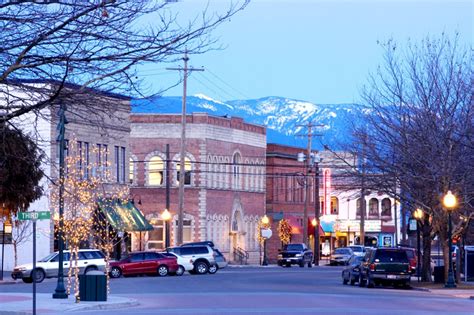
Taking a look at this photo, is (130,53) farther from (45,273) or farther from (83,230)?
(45,273)

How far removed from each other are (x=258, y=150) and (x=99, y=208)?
102 ft

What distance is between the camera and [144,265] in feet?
190

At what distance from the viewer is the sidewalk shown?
98.0 feet

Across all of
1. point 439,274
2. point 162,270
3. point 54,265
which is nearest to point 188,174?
point 162,270

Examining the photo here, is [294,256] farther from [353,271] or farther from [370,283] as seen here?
[370,283]

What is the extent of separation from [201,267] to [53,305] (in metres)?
29.8

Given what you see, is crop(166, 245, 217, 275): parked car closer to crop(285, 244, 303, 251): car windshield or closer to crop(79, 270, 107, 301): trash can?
crop(285, 244, 303, 251): car windshield

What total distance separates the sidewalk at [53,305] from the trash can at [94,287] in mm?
338

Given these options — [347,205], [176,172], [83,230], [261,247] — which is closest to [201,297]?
[83,230]

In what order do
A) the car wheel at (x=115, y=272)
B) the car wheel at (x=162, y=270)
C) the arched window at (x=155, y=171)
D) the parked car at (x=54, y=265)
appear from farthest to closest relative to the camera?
the arched window at (x=155, y=171) < the car wheel at (x=162, y=270) < the car wheel at (x=115, y=272) < the parked car at (x=54, y=265)

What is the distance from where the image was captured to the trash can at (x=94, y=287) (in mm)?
33156

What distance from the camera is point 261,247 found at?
88.9m

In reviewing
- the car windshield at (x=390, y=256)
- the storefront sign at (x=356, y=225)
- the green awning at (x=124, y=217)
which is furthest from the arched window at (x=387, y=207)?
the car windshield at (x=390, y=256)

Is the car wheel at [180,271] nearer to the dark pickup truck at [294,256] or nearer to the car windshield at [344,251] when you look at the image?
the dark pickup truck at [294,256]
